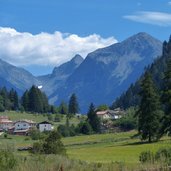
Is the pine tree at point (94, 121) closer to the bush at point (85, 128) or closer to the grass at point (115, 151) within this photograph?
the bush at point (85, 128)

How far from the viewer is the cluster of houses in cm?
13582

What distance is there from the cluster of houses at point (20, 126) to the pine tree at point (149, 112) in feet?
223

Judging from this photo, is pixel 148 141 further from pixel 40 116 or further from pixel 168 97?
pixel 40 116

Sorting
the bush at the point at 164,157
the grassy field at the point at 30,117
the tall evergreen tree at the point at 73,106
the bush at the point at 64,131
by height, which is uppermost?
the tall evergreen tree at the point at 73,106

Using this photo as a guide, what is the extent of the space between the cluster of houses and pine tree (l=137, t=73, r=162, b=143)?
6803 cm

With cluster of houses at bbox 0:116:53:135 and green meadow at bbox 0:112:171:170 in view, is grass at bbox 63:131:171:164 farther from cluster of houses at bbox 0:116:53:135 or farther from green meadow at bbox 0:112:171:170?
cluster of houses at bbox 0:116:53:135

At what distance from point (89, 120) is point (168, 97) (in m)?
65.7

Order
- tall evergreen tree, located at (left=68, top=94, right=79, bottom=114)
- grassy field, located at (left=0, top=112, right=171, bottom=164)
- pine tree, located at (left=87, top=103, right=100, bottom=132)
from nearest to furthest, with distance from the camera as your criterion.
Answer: grassy field, located at (left=0, top=112, right=171, bottom=164) < pine tree, located at (left=87, top=103, right=100, bottom=132) < tall evergreen tree, located at (left=68, top=94, right=79, bottom=114)

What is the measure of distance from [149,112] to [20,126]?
80.4 meters

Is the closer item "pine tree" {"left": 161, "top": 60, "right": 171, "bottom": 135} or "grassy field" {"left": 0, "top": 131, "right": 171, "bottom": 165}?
"grassy field" {"left": 0, "top": 131, "right": 171, "bottom": 165}

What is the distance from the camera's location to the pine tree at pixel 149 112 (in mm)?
65450

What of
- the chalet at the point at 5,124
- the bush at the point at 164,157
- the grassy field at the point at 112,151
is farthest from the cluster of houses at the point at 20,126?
the bush at the point at 164,157

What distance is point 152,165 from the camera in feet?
42.9

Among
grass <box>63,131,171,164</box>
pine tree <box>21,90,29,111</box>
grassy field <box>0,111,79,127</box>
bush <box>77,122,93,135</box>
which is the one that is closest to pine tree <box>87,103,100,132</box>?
bush <box>77,122,93,135</box>
